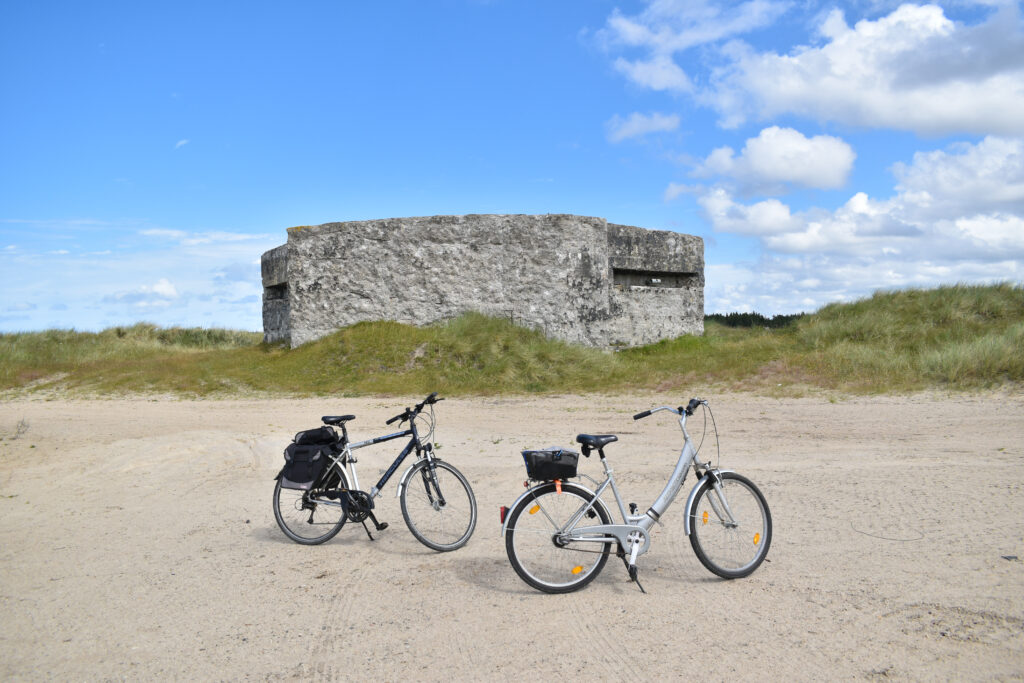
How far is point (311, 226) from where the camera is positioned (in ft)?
58.9

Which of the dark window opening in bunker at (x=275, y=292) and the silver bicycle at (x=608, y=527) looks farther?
the dark window opening in bunker at (x=275, y=292)

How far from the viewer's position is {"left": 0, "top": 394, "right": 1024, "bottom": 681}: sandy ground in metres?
3.69

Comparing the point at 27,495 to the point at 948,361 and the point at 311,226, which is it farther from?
the point at 948,361

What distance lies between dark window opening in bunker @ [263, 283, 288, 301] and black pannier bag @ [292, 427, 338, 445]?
14468mm

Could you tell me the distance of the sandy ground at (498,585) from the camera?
12.1ft

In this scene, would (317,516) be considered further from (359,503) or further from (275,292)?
(275,292)

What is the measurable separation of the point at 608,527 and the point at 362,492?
2.06 meters

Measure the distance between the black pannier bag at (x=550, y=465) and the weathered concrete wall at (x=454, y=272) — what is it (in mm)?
13069

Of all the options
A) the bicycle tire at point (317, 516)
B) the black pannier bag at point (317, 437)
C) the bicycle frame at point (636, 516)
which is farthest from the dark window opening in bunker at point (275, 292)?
the bicycle frame at point (636, 516)

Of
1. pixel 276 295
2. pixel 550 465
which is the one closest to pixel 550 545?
pixel 550 465

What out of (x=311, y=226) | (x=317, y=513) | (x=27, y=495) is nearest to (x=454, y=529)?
(x=317, y=513)

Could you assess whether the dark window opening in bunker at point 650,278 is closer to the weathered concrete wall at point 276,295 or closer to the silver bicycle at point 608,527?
the weathered concrete wall at point 276,295

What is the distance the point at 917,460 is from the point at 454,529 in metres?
5.32

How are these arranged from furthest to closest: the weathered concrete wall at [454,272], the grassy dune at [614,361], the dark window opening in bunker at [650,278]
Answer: the dark window opening in bunker at [650,278], the weathered concrete wall at [454,272], the grassy dune at [614,361]
